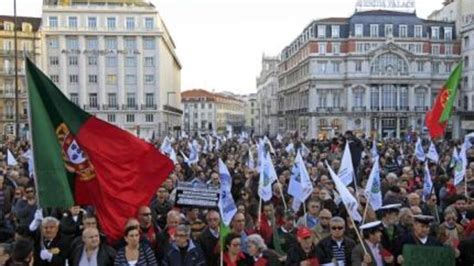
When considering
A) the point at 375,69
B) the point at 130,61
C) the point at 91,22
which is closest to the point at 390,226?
the point at 130,61

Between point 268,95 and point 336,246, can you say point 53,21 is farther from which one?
point 336,246

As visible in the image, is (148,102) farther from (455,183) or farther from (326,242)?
(326,242)

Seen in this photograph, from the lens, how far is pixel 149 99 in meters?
82.2

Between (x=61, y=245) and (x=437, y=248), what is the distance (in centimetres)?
426

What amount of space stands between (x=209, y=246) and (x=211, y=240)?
3.6 inches

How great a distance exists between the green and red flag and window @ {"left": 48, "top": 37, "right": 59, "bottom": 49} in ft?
230

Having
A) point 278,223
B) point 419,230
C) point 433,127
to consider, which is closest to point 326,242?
point 419,230

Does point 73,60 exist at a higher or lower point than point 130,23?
lower

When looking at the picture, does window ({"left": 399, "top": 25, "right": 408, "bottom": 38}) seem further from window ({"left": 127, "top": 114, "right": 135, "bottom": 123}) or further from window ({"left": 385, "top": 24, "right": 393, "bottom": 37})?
window ({"left": 127, "top": 114, "right": 135, "bottom": 123})

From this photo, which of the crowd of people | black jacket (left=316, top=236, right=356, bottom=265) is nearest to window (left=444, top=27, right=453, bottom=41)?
the crowd of people

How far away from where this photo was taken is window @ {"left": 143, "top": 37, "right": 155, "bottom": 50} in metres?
81.9

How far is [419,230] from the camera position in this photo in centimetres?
745

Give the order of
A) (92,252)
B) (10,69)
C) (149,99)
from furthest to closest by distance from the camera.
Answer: (149,99), (10,69), (92,252)

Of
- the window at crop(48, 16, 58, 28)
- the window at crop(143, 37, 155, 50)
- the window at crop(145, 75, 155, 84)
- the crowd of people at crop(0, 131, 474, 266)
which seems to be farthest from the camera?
the window at crop(145, 75, 155, 84)
